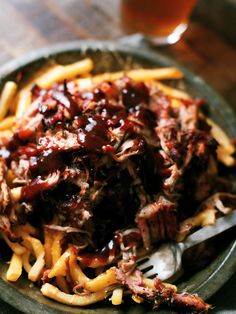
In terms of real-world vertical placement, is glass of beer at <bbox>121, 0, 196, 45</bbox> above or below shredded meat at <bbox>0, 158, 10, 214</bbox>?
above

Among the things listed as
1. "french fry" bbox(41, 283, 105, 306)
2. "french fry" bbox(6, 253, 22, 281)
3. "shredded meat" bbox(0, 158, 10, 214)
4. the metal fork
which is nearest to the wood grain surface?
the metal fork

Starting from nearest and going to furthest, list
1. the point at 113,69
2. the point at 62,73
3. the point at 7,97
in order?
the point at 7,97 < the point at 62,73 < the point at 113,69

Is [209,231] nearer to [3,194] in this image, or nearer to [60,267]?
[60,267]

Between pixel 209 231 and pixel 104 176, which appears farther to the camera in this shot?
pixel 209 231

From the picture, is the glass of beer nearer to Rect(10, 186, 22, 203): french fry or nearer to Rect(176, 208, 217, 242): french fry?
Rect(176, 208, 217, 242): french fry

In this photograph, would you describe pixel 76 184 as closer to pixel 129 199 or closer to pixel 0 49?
pixel 129 199

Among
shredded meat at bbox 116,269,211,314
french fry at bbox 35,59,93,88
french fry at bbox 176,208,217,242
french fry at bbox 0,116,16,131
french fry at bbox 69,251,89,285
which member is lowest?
shredded meat at bbox 116,269,211,314

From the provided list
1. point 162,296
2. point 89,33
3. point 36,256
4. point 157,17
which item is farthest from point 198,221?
point 89,33
